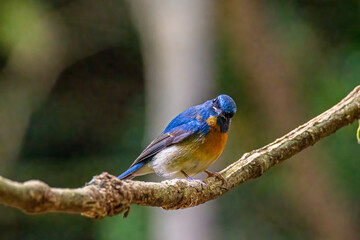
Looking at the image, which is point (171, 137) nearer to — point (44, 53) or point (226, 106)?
point (226, 106)

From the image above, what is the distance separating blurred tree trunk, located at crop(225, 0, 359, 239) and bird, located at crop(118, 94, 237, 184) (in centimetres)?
364

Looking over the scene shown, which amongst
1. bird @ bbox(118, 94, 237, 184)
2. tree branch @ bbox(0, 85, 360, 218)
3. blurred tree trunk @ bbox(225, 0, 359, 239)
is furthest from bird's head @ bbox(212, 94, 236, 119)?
blurred tree trunk @ bbox(225, 0, 359, 239)

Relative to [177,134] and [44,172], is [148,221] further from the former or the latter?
[177,134]

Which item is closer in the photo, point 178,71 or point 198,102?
point 198,102

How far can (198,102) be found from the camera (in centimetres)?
642

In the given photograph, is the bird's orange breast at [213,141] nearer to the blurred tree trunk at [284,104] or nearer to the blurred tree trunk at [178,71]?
the blurred tree trunk at [178,71]

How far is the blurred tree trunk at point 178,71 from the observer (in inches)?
246

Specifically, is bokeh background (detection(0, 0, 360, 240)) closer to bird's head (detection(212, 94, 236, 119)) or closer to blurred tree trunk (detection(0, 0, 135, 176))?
blurred tree trunk (detection(0, 0, 135, 176))

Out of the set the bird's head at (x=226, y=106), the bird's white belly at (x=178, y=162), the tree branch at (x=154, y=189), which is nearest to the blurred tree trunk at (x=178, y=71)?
the bird's white belly at (x=178, y=162)

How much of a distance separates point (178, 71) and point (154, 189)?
4.77 metres

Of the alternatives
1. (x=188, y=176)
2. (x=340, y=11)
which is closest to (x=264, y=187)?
(x=340, y=11)

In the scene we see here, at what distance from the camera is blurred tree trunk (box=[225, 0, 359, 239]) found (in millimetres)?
6969

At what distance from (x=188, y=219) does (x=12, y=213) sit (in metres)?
2.99

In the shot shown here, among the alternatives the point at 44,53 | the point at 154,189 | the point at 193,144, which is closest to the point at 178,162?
the point at 193,144
